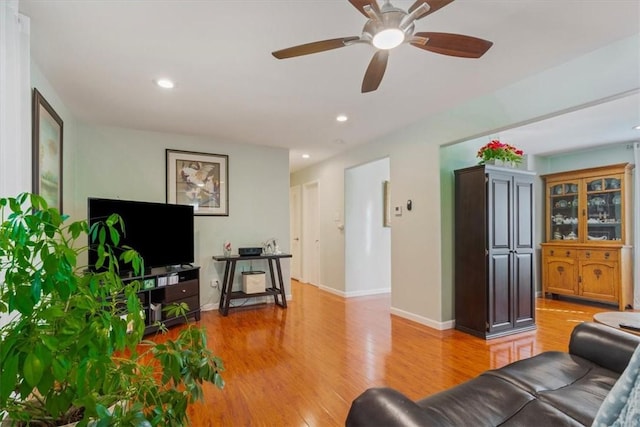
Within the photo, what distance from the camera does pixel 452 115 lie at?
3.59m

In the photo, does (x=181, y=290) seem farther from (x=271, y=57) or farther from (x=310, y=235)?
(x=310, y=235)

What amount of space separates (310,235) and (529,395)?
563 cm

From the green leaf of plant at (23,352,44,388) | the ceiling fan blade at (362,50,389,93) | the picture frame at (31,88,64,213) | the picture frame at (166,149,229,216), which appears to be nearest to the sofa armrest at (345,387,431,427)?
the green leaf of plant at (23,352,44,388)

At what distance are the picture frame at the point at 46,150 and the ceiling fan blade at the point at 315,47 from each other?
77.0 inches

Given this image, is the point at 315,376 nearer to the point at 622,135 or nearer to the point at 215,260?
the point at 215,260

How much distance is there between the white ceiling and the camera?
6.41 ft

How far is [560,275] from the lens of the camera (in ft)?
17.1

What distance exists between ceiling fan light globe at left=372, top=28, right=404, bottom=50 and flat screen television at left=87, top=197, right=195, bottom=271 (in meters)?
2.99

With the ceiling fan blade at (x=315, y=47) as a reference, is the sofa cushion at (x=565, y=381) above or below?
below

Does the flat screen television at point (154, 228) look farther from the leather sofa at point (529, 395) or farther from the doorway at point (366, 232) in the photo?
the leather sofa at point (529, 395)

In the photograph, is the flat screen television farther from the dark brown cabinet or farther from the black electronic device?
the dark brown cabinet

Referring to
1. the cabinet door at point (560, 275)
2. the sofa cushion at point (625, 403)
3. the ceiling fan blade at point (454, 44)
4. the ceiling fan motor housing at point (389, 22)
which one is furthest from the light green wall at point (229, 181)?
the cabinet door at point (560, 275)

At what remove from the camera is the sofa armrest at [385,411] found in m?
0.97

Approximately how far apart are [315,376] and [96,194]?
3.47 m
